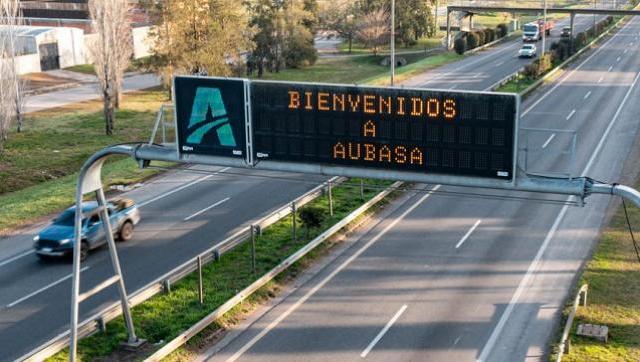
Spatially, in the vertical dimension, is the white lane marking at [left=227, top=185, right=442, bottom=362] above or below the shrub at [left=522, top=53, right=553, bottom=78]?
below

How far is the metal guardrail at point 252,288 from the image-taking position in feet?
60.5

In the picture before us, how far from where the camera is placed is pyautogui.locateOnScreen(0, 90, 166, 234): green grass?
106 ft

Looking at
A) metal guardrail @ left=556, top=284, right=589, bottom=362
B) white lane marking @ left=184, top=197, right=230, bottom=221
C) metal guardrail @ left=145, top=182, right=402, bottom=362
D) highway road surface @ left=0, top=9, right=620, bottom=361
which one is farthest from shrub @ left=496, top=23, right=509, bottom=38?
metal guardrail @ left=556, top=284, right=589, bottom=362

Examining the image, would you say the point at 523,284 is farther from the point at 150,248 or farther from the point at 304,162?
the point at 150,248

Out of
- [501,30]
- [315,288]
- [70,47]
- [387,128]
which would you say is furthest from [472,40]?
[387,128]

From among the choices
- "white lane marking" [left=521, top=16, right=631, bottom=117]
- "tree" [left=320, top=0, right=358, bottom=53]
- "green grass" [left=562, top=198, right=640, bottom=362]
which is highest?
"tree" [left=320, top=0, right=358, bottom=53]

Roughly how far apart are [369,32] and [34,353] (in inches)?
3200

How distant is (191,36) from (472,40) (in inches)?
1601

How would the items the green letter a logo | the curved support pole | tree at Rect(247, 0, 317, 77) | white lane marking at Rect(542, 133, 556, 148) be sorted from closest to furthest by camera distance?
the green letter a logo < the curved support pole < white lane marking at Rect(542, 133, 556, 148) < tree at Rect(247, 0, 317, 77)

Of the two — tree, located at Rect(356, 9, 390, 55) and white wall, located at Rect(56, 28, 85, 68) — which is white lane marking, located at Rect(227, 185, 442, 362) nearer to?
white wall, located at Rect(56, 28, 85, 68)

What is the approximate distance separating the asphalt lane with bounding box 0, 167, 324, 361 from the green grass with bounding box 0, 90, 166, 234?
3.35 meters

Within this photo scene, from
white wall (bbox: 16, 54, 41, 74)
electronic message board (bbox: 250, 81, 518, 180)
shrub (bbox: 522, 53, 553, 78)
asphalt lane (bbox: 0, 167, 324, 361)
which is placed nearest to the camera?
electronic message board (bbox: 250, 81, 518, 180)

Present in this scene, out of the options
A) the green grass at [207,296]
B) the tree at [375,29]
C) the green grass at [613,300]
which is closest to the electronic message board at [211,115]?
the green grass at [207,296]

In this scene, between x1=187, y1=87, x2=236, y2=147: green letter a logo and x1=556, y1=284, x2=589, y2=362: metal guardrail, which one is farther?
x1=556, y1=284, x2=589, y2=362: metal guardrail
